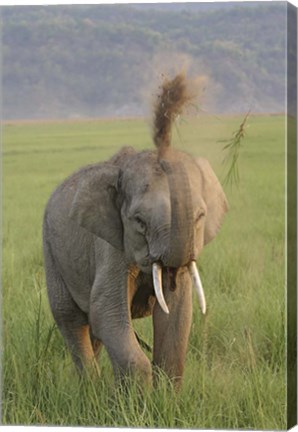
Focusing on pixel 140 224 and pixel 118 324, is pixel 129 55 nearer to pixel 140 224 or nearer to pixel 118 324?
pixel 140 224

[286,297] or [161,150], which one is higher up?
[161,150]

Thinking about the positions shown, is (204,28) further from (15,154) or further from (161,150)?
(15,154)

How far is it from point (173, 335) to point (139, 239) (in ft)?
1.46

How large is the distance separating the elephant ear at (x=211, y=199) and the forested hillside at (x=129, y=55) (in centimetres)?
23

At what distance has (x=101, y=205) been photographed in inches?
247

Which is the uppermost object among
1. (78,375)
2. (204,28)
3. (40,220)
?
(204,28)

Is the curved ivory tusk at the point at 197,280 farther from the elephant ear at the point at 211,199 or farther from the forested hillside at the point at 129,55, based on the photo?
the forested hillside at the point at 129,55

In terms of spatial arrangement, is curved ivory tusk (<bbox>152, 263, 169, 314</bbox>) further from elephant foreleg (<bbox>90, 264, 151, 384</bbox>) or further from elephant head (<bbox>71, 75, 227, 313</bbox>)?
elephant foreleg (<bbox>90, 264, 151, 384</bbox>)

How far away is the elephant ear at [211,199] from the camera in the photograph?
6191 mm

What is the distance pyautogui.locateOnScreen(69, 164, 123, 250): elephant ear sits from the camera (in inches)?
246

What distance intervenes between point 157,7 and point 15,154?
31.6 inches

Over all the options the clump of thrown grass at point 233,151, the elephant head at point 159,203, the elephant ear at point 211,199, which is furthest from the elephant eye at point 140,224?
the clump of thrown grass at point 233,151

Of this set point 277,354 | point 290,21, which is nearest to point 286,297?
point 277,354

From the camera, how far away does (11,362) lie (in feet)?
21.8
